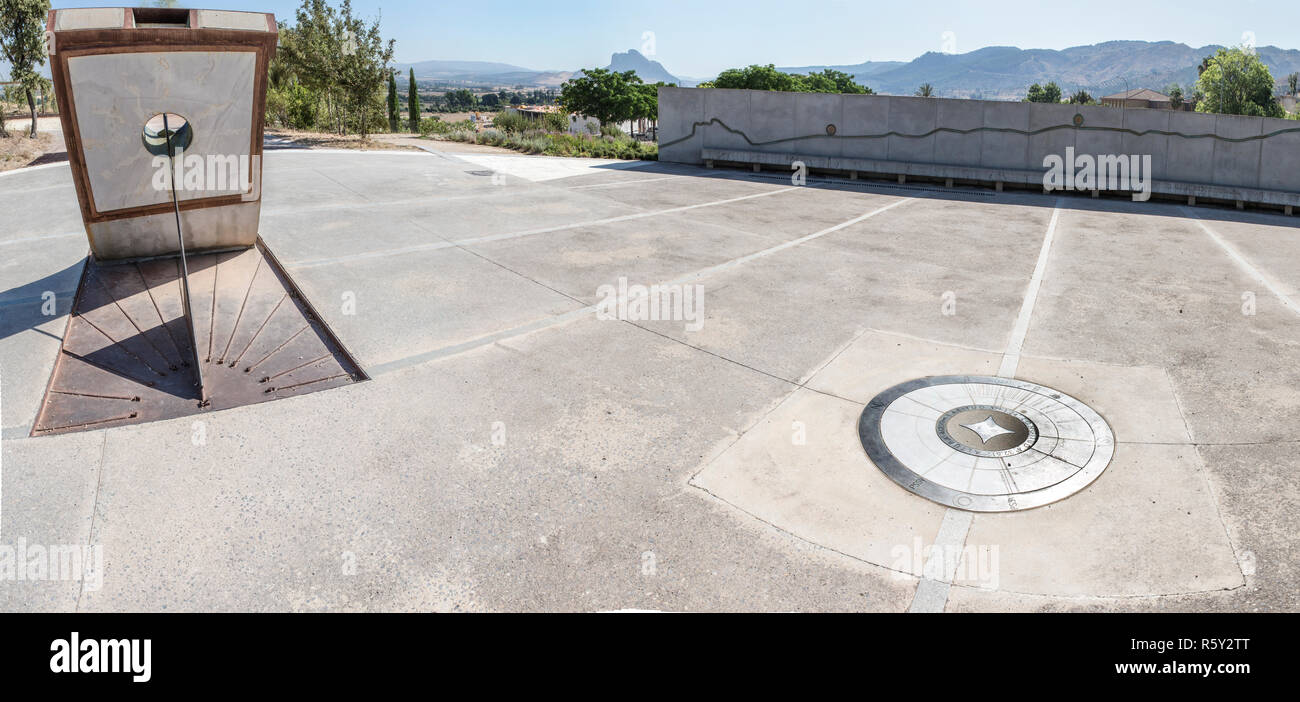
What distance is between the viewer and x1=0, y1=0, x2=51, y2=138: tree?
24.8 m

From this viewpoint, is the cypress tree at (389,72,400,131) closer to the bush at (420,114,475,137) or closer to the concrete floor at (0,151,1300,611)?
the bush at (420,114,475,137)

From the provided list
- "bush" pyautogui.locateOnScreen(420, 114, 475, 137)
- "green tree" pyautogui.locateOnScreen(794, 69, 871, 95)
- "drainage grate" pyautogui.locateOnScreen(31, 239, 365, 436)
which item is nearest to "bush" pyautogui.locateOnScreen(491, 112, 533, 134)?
"bush" pyautogui.locateOnScreen(420, 114, 475, 137)

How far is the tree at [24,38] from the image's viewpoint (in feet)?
81.2

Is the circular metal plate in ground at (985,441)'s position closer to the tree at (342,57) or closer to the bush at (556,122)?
the tree at (342,57)

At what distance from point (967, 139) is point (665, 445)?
17169 mm

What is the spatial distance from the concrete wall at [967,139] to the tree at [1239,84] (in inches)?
2703

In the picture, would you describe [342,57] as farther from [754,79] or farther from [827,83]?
[827,83]

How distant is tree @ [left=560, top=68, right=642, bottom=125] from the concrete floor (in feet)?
246

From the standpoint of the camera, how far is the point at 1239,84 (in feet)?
230

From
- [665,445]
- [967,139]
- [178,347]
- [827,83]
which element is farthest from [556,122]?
[827,83]

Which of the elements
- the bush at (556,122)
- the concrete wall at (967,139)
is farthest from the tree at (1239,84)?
the concrete wall at (967,139)

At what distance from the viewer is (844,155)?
2125 cm

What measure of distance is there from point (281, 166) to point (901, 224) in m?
15.7
